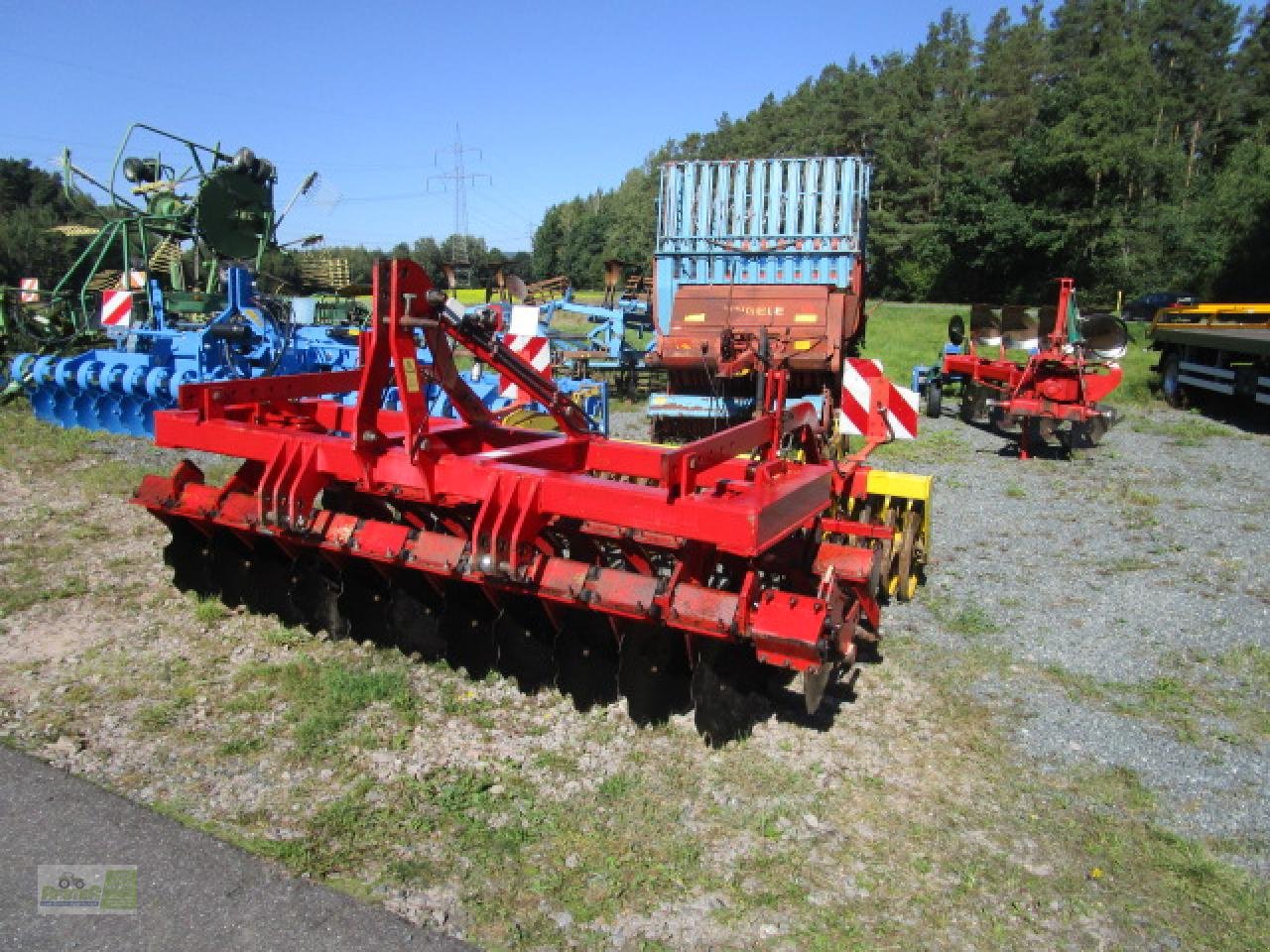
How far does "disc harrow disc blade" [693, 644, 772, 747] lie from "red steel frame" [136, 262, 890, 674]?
0.16 metres

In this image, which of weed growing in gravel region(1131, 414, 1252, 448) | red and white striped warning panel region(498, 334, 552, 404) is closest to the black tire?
weed growing in gravel region(1131, 414, 1252, 448)

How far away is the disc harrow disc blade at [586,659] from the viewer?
3.92 m

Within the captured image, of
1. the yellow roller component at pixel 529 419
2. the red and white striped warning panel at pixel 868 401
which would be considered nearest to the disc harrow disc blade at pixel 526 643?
the red and white striped warning panel at pixel 868 401

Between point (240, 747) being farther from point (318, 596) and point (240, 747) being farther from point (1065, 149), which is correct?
point (1065, 149)

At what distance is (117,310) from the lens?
412 inches

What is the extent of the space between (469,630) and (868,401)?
2775 millimetres

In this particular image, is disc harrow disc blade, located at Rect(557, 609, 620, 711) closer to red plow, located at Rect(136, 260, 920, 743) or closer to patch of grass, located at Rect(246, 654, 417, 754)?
red plow, located at Rect(136, 260, 920, 743)

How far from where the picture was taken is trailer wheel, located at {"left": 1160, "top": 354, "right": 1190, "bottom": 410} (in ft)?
47.1

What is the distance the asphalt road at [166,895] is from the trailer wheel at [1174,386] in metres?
15.1

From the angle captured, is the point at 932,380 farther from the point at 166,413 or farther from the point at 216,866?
the point at 216,866

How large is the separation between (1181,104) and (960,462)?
156 feet

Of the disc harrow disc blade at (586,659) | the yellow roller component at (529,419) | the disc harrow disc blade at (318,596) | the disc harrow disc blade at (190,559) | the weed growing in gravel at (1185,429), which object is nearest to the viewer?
the disc harrow disc blade at (586,659)

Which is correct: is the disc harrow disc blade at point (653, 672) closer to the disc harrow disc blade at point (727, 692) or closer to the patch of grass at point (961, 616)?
the disc harrow disc blade at point (727, 692)

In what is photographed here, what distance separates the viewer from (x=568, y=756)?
12.0ft
